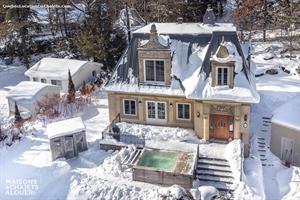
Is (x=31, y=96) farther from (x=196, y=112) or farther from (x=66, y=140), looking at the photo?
(x=196, y=112)

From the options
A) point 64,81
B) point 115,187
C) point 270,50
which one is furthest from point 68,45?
point 115,187

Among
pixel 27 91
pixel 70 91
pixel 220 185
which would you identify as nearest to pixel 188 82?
pixel 220 185

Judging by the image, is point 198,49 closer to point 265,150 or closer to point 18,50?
point 265,150

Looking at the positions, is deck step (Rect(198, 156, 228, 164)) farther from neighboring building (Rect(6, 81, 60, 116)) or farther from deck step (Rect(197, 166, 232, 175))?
neighboring building (Rect(6, 81, 60, 116))

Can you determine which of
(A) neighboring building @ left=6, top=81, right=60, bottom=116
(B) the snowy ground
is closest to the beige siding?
(B) the snowy ground

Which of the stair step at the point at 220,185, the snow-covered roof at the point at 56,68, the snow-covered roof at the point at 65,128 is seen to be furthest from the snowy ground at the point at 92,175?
the snow-covered roof at the point at 56,68
